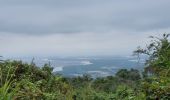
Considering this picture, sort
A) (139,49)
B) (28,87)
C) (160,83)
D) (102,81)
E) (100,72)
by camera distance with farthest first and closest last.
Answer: (102,81)
(100,72)
(139,49)
(28,87)
(160,83)

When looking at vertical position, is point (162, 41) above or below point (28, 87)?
above

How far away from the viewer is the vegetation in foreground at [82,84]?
883 cm

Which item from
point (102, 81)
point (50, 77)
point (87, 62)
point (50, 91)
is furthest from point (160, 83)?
point (102, 81)

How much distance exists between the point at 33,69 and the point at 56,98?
2.82 meters

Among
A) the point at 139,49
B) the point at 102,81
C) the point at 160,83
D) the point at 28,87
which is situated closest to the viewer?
the point at 160,83

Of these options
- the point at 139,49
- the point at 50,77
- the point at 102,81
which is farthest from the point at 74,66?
the point at 102,81

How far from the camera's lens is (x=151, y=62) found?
37.6 ft

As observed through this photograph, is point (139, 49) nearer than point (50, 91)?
No

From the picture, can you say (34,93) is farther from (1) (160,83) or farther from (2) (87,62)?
(2) (87,62)

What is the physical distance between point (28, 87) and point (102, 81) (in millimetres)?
8778

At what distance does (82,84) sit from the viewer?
467 inches

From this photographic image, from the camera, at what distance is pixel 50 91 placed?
11391mm

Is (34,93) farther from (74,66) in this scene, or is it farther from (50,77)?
(74,66)

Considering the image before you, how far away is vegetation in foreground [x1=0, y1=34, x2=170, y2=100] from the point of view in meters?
8.83
